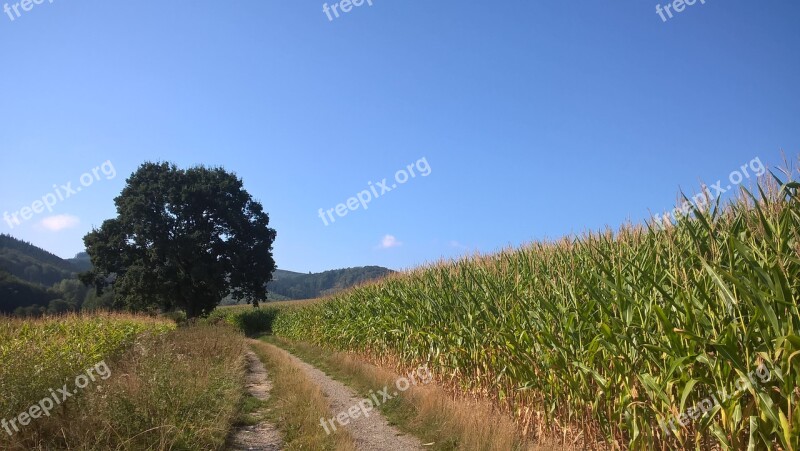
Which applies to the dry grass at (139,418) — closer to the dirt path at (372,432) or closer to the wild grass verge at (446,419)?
the dirt path at (372,432)

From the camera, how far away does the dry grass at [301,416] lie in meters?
6.18

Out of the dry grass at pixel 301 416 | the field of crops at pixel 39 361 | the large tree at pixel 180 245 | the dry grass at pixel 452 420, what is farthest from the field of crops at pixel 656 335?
the large tree at pixel 180 245

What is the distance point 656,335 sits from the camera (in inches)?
153

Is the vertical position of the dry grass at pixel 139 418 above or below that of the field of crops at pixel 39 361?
below

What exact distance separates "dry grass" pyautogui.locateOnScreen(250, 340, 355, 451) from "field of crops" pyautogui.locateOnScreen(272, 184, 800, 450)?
92.3 inches

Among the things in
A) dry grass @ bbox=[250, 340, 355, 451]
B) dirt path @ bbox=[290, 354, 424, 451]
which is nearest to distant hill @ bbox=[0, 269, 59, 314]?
dry grass @ bbox=[250, 340, 355, 451]

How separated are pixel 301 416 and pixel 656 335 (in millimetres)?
5529

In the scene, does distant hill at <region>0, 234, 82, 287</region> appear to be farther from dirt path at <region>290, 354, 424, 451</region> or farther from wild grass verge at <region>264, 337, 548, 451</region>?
wild grass verge at <region>264, 337, 548, 451</region>

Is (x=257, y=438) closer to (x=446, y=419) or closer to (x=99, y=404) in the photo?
(x=99, y=404)

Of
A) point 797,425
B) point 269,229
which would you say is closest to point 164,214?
point 269,229

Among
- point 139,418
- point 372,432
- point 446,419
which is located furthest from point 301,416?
point 139,418

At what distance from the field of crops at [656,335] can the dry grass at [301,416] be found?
2.34 metres

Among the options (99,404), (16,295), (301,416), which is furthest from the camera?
(16,295)

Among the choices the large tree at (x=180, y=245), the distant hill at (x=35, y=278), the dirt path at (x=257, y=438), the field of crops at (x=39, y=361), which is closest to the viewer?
the field of crops at (x=39, y=361)
